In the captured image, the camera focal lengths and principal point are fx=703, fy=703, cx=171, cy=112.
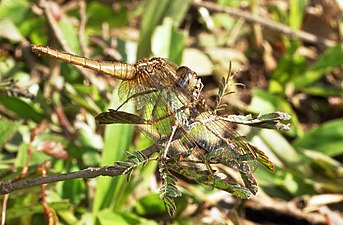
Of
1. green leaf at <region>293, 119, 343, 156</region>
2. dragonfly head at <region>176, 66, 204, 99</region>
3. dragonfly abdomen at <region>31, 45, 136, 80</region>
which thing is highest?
dragonfly abdomen at <region>31, 45, 136, 80</region>

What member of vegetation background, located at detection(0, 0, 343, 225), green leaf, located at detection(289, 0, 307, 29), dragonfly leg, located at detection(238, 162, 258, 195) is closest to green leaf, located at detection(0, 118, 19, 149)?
vegetation background, located at detection(0, 0, 343, 225)

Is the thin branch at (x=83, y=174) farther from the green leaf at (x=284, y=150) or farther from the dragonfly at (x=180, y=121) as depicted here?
the green leaf at (x=284, y=150)

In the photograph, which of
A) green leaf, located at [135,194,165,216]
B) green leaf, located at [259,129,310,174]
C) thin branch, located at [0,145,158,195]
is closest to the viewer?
thin branch, located at [0,145,158,195]

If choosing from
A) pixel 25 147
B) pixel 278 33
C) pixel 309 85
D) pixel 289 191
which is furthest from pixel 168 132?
pixel 278 33

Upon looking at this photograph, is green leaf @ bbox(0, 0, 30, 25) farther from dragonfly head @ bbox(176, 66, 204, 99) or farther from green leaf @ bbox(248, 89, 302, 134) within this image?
dragonfly head @ bbox(176, 66, 204, 99)

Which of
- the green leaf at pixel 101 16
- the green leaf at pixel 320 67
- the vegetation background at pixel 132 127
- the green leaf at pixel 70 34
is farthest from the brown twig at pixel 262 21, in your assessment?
the green leaf at pixel 70 34

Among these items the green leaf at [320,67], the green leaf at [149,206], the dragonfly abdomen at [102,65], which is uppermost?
the dragonfly abdomen at [102,65]
